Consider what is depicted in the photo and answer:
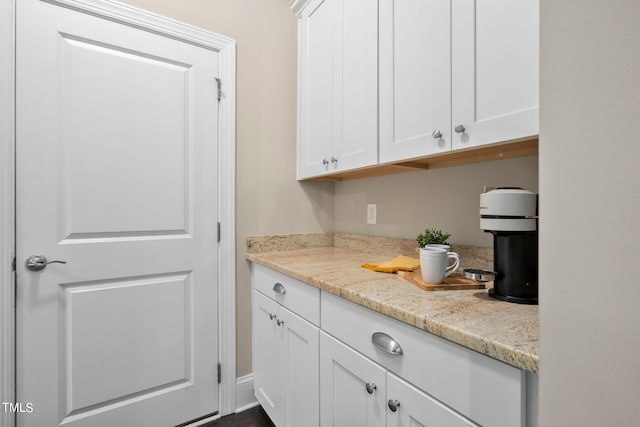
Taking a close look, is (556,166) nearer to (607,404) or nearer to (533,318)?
(607,404)

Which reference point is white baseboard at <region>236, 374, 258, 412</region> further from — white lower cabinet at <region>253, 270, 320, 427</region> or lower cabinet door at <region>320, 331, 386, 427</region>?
lower cabinet door at <region>320, 331, 386, 427</region>

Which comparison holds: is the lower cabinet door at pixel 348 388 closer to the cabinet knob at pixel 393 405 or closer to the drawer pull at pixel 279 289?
the cabinet knob at pixel 393 405

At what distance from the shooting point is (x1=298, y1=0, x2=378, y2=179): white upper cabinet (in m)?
1.39

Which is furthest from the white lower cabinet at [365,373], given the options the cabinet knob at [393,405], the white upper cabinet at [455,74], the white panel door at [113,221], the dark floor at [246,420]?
the white upper cabinet at [455,74]

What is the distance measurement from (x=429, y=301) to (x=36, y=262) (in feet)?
5.24

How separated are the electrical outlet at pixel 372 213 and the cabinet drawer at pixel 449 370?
0.93 m

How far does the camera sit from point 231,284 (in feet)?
5.74

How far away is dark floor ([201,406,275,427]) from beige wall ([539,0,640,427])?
1.65m

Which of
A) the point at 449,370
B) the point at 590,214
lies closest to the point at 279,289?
the point at 449,370

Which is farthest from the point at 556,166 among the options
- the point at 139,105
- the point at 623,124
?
the point at 139,105

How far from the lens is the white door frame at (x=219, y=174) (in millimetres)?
1234

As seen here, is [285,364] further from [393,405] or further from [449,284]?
[449,284]

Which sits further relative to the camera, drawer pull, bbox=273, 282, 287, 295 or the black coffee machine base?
drawer pull, bbox=273, 282, 287, 295

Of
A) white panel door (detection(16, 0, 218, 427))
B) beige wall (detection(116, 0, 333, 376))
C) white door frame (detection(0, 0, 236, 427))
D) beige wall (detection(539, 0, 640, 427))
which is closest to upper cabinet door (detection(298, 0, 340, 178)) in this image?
beige wall (detection(116, 0, 333, 376))
